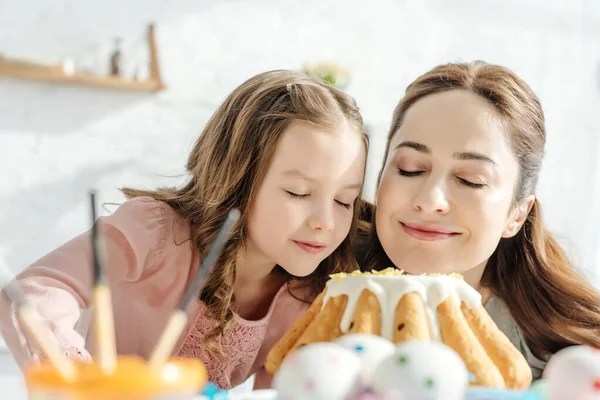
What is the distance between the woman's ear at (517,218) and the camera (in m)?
1.29

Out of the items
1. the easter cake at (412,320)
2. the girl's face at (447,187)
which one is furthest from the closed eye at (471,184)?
the easter cake at (412,320)

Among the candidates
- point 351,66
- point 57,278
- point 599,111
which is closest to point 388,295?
point 57,278

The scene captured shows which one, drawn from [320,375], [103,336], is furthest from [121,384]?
[320,375]

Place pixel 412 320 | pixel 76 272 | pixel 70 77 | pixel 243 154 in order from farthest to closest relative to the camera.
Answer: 1. pixel 70 77
2. pixel 243 154
3. pixel 76 272
4. pixel 412 320

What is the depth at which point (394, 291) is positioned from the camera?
31.6 inches

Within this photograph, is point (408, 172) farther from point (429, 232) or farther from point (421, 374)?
point (421, 374)

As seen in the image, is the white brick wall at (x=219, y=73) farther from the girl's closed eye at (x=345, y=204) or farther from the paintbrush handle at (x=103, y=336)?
the paintbrush handle at (x=103, y=336)

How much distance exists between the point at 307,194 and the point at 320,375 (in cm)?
60

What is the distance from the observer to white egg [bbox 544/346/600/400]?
59 cm

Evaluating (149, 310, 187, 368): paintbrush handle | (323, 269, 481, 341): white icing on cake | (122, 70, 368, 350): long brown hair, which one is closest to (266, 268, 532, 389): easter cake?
(323, 269, 481, 341): white icing on cake

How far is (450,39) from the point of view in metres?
3.88

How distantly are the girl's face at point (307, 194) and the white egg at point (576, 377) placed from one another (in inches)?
21.9

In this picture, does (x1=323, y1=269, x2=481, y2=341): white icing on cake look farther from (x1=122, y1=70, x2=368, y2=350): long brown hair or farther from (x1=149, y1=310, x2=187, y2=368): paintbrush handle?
(x1=122, y1=70, x2=368, y2=350): long brown hair

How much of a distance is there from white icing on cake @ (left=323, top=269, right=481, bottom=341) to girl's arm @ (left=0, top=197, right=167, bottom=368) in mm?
323
